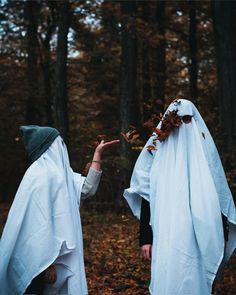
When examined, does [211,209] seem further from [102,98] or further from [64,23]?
[102,98]

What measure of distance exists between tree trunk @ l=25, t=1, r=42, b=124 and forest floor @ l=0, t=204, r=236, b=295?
29.0 feet

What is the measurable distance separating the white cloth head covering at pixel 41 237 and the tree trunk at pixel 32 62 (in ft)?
50.1

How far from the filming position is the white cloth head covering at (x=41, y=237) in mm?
3672

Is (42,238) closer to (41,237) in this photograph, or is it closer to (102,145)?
(41,237)

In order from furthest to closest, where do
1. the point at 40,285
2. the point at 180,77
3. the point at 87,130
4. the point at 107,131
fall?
1. the point at 180,77
2. the point at 107,131
3. the point at 87,130
4. the point at 40,285

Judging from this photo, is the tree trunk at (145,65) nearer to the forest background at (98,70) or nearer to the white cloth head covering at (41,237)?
the forest background at (98,70)

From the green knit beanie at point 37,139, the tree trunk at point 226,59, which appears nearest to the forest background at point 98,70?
the tree trunk at point 226,59

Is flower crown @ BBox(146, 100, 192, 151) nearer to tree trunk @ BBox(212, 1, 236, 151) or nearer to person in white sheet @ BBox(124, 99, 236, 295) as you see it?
person in white sheet @ BBox(124, 99, 236, 295)

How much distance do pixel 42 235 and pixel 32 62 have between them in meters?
17.1

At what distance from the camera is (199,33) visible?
68.6ft

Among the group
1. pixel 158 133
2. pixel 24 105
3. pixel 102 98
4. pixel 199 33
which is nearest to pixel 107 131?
pixel 102 98

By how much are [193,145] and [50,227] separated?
4.80 ft

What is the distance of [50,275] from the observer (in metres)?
3.66

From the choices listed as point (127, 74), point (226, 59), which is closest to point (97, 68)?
point (127, 74)
